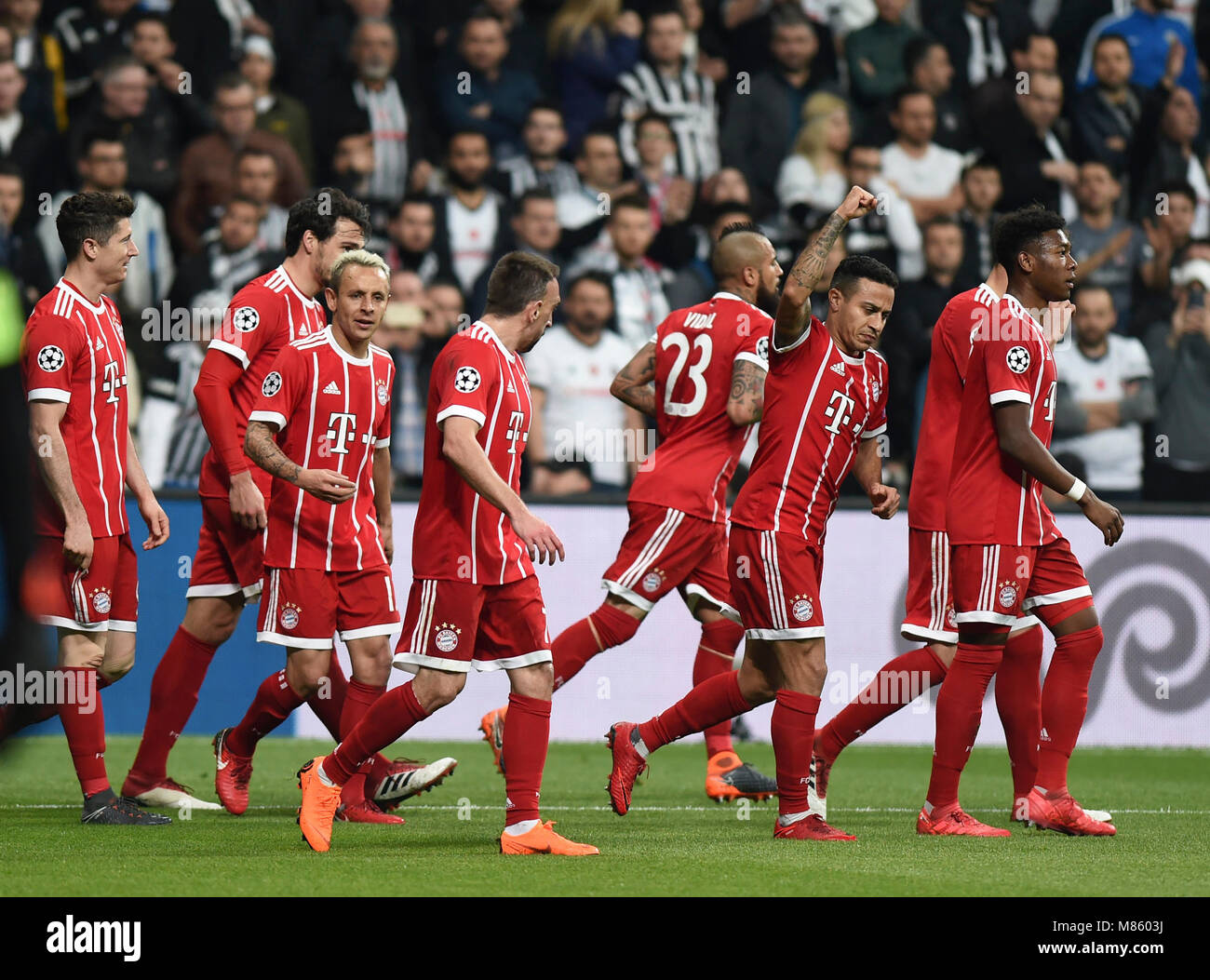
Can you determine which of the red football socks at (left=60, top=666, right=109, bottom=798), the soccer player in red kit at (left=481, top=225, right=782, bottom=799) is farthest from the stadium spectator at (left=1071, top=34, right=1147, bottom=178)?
the red football socks at (left=60, top=666, right=109, bottom=798)

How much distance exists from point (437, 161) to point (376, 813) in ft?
23.2

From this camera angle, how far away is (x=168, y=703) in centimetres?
738

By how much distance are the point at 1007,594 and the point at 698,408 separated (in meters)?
1.93

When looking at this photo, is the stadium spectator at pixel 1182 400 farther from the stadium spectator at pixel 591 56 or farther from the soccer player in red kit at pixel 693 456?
the soccer player in red kit at pixel 693 456

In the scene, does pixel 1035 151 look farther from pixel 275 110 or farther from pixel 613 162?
pixel 275 110

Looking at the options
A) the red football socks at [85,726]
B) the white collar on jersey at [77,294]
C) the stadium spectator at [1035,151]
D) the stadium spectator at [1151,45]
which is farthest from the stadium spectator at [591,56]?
the red football socks at [85,726]

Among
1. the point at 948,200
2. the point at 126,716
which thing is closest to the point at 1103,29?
the point at 948,200

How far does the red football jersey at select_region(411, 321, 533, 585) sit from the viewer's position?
593 centimetres

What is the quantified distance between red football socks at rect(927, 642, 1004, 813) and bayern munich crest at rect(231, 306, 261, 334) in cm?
320

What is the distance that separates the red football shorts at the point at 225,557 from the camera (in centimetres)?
732

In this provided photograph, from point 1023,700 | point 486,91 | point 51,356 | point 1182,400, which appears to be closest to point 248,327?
point 51,356

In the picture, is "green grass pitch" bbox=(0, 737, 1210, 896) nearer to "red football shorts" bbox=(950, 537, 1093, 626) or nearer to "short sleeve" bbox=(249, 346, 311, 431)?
"red football shorts" bbox=(950, 537, 1093, 626)

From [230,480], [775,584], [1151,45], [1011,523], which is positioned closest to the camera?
[775,584]
